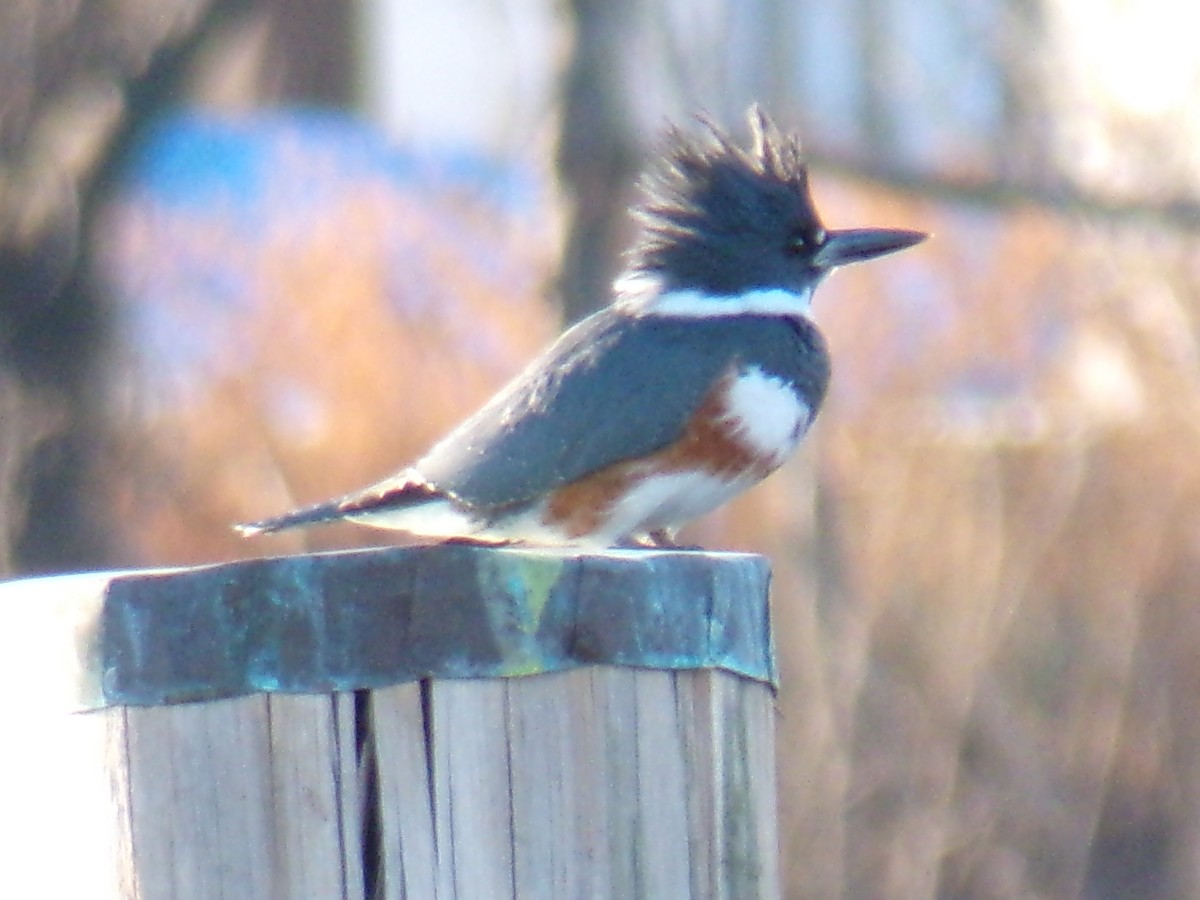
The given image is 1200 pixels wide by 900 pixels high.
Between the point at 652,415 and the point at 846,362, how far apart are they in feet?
16.3

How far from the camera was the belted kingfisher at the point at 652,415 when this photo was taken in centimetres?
317

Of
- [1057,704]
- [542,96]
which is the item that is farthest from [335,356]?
Result: [1057,704]

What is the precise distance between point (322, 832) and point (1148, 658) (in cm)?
640

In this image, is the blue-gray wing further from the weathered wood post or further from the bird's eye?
the weathered wood post

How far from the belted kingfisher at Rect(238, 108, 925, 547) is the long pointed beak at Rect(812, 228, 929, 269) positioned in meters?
0.07

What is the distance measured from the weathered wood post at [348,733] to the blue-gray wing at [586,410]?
135 centimetres

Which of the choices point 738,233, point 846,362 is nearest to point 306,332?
point 846,362

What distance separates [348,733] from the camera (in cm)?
167

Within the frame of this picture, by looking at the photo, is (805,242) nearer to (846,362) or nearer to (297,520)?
(297,520)

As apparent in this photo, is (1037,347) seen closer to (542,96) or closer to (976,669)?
(976,669)

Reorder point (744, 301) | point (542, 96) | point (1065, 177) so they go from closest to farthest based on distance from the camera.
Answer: point (744, 301) → point (1065, 177) → point (542, 96)

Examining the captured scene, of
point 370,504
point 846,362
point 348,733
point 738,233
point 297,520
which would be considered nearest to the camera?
point 348,733

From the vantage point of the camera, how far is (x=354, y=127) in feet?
32.2

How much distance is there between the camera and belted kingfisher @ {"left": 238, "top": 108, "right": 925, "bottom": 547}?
3.17 m
